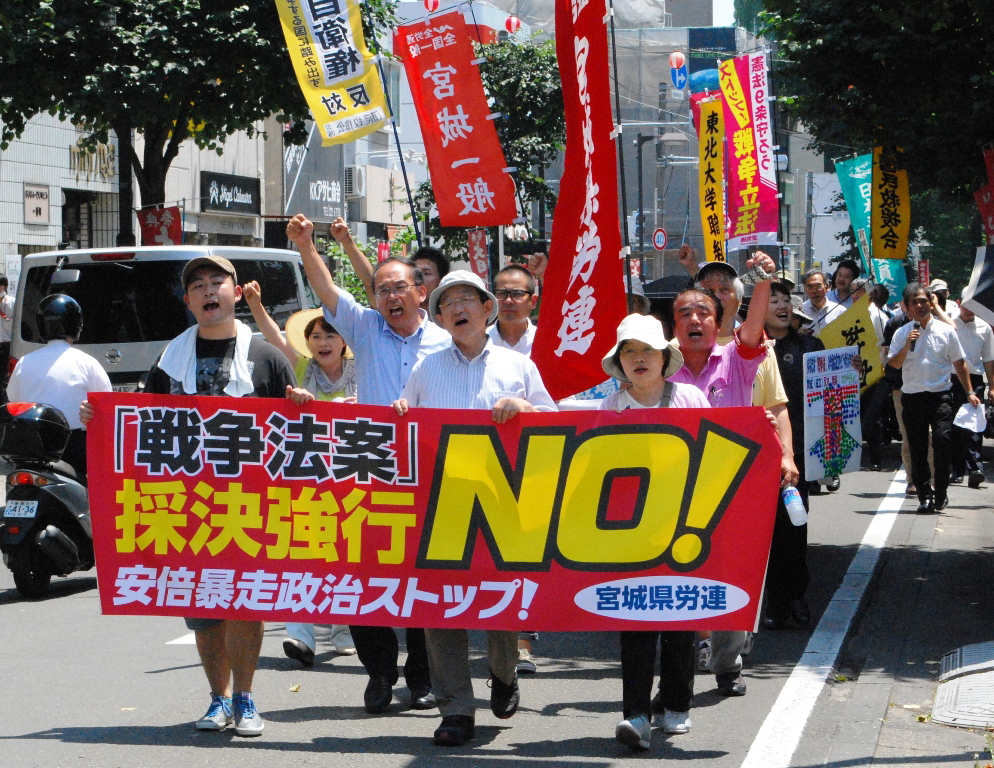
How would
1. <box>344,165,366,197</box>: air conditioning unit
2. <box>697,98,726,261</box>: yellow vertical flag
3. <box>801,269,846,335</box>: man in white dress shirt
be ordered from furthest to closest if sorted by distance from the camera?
1. <box>344,165,366,197</box>: air conditioning unit
2. <box>697,98,726,261</box>: yellow vertical flag
3. <box>801,269,846,335</box>: man in white dress shirt

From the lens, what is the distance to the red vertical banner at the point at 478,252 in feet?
55.6

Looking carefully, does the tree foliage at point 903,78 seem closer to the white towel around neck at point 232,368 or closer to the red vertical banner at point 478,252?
the white towel around neck at point 232,368

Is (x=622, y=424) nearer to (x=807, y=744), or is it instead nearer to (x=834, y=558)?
(x=807, y=744)

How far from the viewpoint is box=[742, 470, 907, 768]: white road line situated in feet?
17.8

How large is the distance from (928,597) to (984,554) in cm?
166

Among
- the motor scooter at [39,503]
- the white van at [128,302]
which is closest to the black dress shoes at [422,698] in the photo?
the motor scooter at [39,503]

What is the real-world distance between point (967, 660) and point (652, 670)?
2221 mm

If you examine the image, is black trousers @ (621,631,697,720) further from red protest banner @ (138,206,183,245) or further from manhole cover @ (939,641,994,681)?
red protest banner @ (138,206,183,245)

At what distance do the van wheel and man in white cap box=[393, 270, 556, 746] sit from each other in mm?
3945

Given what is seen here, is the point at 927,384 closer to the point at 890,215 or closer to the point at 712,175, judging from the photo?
the point at 890,215

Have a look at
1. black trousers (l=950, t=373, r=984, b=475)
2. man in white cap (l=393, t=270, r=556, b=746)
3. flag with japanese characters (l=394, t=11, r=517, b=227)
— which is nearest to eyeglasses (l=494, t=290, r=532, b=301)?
man in white cap (l=393, t=270, r=556, b=746)

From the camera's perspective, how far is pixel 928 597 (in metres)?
8.64

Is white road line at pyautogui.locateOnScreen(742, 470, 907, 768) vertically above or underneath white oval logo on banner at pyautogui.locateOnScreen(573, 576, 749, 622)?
underneath

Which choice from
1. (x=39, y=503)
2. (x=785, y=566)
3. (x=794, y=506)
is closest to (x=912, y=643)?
(x=785, y=566)
